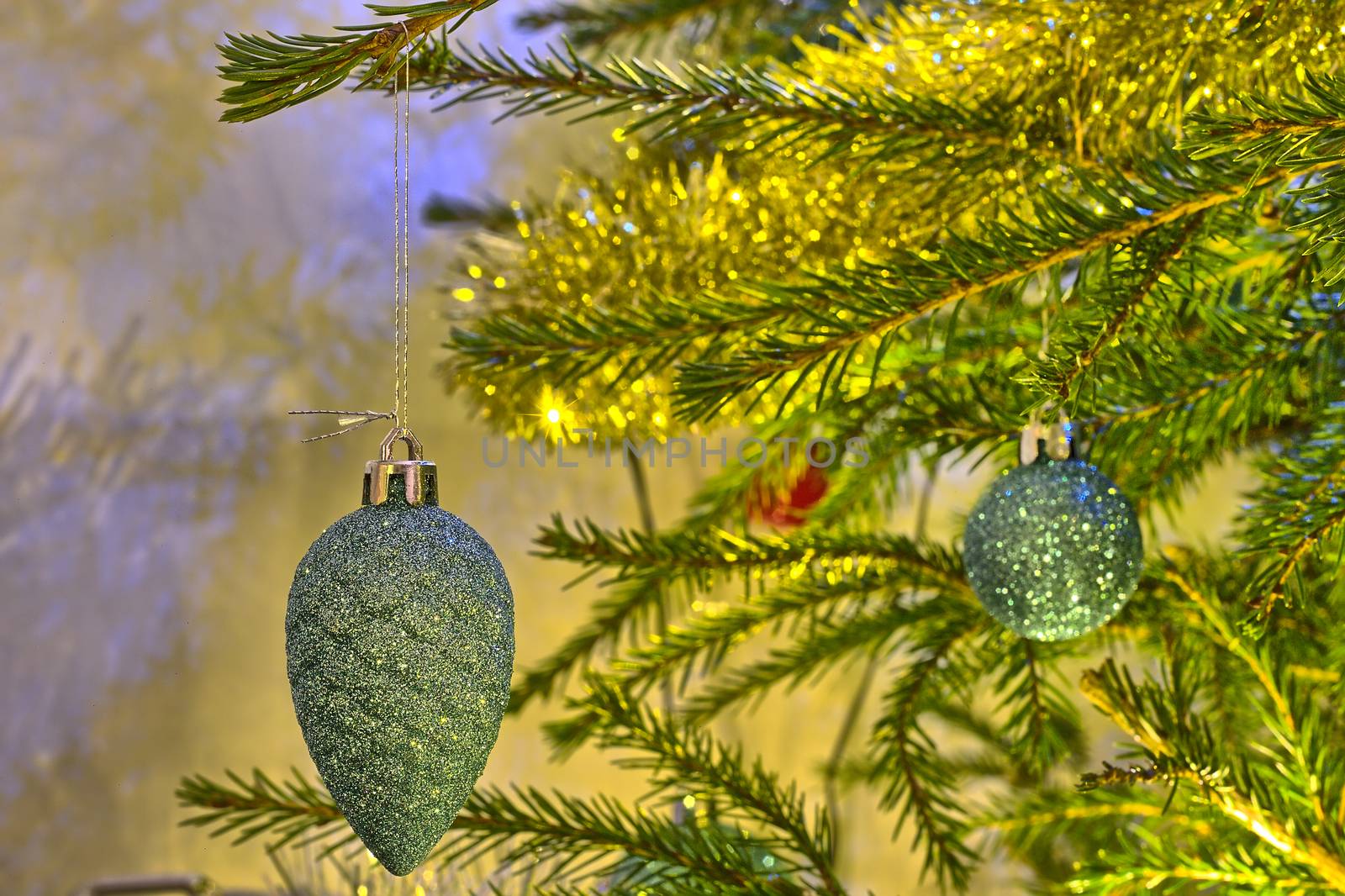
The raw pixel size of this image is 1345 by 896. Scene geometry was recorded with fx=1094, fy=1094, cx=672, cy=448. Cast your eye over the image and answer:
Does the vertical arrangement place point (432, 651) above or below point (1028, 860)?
above

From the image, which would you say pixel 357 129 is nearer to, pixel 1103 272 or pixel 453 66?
pixel 453 66

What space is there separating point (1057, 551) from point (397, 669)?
0.75ft

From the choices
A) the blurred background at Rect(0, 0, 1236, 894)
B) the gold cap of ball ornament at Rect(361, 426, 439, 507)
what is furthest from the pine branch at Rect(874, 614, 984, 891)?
the blurred background at Rect(0, 0, 1236, 894)

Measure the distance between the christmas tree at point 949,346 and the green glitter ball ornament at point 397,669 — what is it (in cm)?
9

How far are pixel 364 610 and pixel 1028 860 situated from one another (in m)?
0.65

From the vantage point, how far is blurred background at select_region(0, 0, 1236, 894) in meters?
0.84

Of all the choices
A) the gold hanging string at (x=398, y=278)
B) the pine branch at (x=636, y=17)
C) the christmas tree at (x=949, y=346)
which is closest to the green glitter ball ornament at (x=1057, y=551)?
the christmas tree at (x=949, y=346)

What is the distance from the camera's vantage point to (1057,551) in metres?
0.39

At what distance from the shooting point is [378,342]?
3.23 ft

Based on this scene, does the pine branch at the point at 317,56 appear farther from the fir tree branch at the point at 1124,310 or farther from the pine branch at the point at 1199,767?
the pine branch at the point at 1199,767

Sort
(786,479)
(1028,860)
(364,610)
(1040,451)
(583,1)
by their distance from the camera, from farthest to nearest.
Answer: (583,1)
(1028,860)
(786,479)
(1040,451)
(364,610)

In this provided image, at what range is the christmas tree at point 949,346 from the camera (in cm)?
34

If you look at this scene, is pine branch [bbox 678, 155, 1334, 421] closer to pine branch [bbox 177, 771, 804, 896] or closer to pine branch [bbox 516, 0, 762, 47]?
pine branch [bbox 177, 771, 804, 896]

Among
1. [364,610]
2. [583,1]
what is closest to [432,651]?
[364,610]
